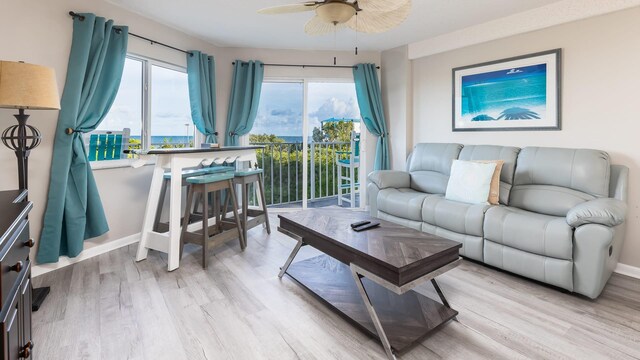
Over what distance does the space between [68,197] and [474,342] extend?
3.13 meters

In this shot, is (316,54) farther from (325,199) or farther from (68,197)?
(68,197)

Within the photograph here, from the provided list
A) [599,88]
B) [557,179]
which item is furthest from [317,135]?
[599,88]

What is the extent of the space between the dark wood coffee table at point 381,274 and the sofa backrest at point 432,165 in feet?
5.12

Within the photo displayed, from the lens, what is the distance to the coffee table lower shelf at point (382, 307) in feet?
5.72

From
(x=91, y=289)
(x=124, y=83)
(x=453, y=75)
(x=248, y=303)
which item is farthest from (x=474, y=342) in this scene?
(x=124, y=83)

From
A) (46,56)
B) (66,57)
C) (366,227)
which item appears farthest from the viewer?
(66,57)

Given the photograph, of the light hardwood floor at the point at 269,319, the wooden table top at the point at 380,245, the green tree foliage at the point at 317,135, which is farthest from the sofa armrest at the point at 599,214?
the green tree foliage at the point at 317,135

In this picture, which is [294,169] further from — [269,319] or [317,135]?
[269,319]

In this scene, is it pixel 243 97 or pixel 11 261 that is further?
pixel 243 97

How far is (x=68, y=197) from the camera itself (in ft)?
8.52

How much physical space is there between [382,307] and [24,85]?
8.20 feet

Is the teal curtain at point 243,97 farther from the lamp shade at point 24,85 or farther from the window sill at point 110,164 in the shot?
the lamp shade at point 24,85

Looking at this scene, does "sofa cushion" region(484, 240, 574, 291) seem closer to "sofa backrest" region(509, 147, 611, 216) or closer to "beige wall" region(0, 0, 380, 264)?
"sofa backrest" region(509, 147, 611, 216)

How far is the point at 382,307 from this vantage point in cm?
199
